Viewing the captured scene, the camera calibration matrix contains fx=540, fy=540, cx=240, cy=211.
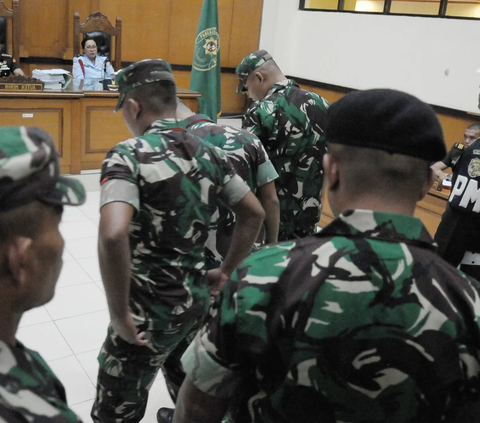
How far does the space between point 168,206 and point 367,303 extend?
88 centimetres

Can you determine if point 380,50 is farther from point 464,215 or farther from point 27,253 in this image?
point 27,253

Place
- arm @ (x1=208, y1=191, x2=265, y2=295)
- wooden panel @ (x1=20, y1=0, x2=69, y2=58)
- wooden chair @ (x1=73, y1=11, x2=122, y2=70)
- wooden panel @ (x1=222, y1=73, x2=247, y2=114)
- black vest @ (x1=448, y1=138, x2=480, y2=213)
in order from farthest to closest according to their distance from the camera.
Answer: wooden panel @ (x1=222, y1=73, x2=247, y2=114), wooden panel @ (x1=20, y1=0, x2=69, y2=58), wooden chair @ (x1=73, y1=11, x2=122, y2=70), black vest @ (x1=448, y1=138, x2=480, y2=213), arm @ (x1=208, y1=191, x2=265, y2=295)

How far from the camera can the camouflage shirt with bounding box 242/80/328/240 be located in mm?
2576

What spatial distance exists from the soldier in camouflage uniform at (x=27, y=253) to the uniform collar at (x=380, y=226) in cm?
45

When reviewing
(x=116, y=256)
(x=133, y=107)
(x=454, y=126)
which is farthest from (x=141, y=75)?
(x=454, y=126)

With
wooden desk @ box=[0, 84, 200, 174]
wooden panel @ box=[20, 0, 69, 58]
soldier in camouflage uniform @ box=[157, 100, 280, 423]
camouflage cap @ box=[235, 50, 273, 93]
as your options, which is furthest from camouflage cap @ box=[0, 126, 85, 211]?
wooden panel @ box=[20, 0, 69, 58]

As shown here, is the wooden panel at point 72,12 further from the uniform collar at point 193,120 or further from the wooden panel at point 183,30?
the uniform collar at point 193,120

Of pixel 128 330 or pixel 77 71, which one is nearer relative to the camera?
pixel 128 330

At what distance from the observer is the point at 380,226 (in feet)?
3.05

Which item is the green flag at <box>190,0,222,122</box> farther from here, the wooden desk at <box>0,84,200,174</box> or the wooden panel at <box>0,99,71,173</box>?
the wooden panel at <box>0,99,71,173</box>

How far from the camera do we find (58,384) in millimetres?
828

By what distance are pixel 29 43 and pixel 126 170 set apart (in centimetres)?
708

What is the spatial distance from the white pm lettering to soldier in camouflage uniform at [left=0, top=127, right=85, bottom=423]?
8.08 feet

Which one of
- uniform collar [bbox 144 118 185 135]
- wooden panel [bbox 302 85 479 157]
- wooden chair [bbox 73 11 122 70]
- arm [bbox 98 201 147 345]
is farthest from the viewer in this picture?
wooden chair [bbox 73 11 122 70]
